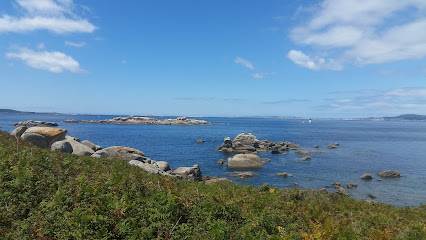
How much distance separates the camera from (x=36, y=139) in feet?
83.2

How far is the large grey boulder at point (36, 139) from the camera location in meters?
24.7

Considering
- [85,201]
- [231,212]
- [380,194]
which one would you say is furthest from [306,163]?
[85,201]

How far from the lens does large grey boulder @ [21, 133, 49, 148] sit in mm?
24684

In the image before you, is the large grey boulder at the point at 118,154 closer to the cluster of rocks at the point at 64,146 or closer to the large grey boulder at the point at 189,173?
the cluster of rocks at the point at 64,146

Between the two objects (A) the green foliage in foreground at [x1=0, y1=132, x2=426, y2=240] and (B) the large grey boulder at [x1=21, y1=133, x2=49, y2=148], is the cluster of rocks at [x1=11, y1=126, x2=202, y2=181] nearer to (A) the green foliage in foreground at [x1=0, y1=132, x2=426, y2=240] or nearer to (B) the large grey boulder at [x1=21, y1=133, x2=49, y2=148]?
(B) the large grey boulder at [x1=21, y1=133, x2=49, y2=148]

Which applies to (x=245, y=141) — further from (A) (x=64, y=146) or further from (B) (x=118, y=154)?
(A) (x=64, y=146)

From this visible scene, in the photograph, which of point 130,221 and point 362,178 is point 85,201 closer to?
point 130,221

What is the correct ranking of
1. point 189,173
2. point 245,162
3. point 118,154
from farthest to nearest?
point 245,162 → point 189,173 → point 118,154

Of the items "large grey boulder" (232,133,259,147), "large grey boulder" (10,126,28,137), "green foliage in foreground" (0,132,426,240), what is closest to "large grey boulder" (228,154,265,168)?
"large grey boulder" (232,133,259,147)

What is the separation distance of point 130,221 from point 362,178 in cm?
4128

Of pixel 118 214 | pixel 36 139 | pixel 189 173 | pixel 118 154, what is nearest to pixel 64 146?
pixel 36 139

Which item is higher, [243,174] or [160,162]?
[160,162]

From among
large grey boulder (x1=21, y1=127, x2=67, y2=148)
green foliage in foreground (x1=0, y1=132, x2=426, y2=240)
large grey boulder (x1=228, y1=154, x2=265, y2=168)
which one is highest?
large grey boulder (x1=21, y1=127, x2=67, y2=148)

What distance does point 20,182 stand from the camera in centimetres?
864
